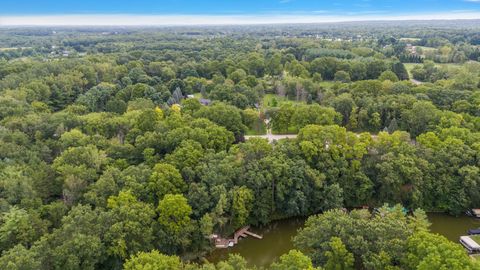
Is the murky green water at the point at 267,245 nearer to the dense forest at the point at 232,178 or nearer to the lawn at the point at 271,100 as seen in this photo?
the dense forest at the point at 232,178

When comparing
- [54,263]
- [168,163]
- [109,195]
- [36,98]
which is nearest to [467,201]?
[168,163]

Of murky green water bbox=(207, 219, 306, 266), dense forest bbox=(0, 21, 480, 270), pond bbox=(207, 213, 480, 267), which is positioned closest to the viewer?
dense forest bbox=(0, 21, 480, 270)

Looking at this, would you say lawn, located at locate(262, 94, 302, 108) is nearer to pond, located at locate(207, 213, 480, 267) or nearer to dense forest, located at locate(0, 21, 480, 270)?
dense forest, located at locate(0, 21, 480, 270)

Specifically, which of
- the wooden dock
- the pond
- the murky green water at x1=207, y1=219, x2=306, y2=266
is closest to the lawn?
the murky green water at x1=207, y1=219, x2=306, y2=266

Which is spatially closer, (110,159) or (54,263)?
(54,263)

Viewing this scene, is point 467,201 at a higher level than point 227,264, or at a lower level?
lower

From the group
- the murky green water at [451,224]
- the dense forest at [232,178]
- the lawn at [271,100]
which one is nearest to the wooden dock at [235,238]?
the dense forest at [232,178]

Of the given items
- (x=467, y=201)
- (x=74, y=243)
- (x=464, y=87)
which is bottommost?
(x=467, y=201)

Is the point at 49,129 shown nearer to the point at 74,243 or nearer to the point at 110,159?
the point at 110,159

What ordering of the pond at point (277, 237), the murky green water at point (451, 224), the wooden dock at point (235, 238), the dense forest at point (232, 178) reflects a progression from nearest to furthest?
the dense forest at point (232, 178), the pond at point (277, 237), the wooden dock at point (235, 238), the murky green water at point (451, 224)
